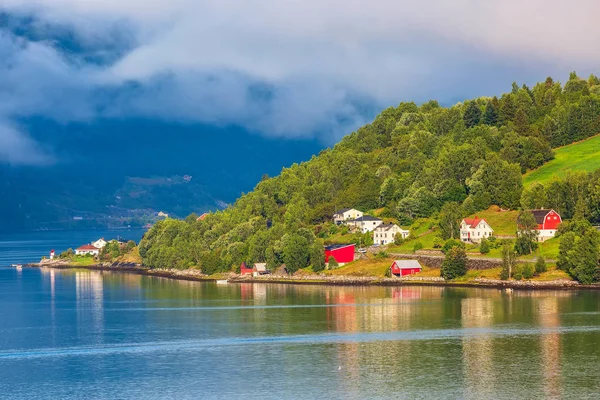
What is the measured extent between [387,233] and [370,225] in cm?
1087

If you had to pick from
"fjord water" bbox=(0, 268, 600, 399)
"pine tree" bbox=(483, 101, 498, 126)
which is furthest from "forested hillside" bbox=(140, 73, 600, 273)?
Result: "fjord water" bbox=(0, 268, 600, 399)

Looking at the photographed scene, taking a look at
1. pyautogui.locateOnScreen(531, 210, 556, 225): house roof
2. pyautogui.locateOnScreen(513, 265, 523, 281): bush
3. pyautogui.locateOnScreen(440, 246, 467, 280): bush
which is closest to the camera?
pyautogui.locateOnScreen(513, 265, 523, 281): bush

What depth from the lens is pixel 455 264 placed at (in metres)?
124

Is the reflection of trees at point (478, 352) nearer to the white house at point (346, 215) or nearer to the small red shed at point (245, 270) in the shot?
the small red shed at point (245, 270)

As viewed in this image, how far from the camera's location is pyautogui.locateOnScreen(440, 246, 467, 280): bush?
12400 centimetres

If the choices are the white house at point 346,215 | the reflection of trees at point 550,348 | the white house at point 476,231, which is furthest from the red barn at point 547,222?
the white house at point 346,215

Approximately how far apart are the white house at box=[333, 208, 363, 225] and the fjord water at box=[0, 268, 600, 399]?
1680 inches

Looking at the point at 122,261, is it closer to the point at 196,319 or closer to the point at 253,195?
the point at 253,195

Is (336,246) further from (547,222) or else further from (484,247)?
(547,222)

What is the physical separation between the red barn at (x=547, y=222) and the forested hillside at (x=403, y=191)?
4457 millimetres

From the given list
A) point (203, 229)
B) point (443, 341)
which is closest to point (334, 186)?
point (203, 229)

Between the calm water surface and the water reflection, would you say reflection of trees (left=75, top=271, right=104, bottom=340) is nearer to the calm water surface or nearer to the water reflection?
the calm water surface

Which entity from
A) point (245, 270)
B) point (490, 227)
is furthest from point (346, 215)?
point (490, 227)

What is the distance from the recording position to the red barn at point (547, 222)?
5172 inches
